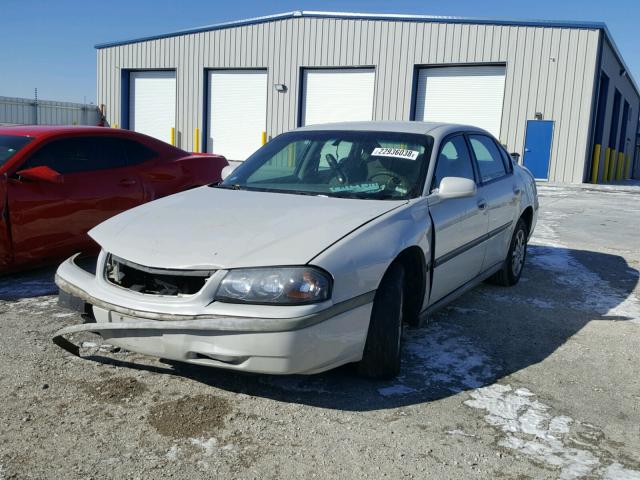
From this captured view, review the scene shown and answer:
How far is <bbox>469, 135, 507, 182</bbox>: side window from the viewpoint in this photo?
491cm

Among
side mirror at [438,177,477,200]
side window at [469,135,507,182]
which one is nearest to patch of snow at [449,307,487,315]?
side window at [469,135,507,182]

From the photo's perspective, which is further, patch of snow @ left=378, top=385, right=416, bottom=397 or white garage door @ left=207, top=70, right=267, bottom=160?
white garage door @ left=207, top=70, right=267, bottom=160

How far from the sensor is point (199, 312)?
2797 mm

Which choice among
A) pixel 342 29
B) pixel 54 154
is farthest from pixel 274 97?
A: pixel 54 154

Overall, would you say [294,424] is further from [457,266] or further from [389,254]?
[457,266]

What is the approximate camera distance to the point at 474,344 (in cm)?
405

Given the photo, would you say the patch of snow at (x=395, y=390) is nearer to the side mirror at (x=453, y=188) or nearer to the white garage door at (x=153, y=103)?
the side mirror at (x=453, y=188)

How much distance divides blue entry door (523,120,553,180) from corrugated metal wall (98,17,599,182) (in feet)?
0.65

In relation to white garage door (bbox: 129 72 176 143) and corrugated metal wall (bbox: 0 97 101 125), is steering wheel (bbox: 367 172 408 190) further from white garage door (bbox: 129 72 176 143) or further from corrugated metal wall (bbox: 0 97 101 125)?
corrugated metal wall (bbox: 0 97 101 125)

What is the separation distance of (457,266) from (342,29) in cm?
1933

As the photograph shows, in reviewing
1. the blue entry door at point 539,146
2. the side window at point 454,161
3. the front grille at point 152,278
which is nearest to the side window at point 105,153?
the front grille at point 152,278

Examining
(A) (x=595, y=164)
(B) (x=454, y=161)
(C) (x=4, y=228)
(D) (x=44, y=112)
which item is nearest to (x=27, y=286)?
(C) (x=4, y=228)

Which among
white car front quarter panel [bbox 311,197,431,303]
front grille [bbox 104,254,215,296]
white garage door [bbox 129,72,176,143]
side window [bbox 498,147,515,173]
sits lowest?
front grille [bbox 104,254,215,296]

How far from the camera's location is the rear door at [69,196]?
5.01 m
